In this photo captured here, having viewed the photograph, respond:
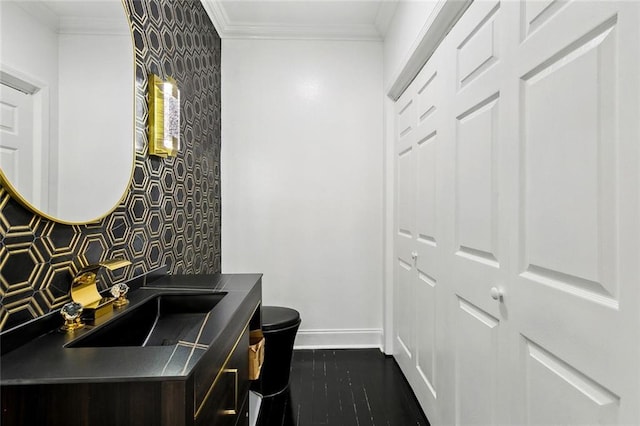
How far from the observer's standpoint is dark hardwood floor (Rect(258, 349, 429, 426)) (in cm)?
193

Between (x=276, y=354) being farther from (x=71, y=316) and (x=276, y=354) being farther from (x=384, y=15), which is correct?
(x=384, y=15)

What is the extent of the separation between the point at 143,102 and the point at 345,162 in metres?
1.64

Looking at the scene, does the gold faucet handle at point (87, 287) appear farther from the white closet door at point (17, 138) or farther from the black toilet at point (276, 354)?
the black toilet at point (276, 354)

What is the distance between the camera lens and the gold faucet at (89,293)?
1.09 m

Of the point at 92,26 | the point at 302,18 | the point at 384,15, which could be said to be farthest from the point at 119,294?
the point at 384,15

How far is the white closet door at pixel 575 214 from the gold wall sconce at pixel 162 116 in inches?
57.9

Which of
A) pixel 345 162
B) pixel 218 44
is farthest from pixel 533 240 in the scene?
pixel 218 44

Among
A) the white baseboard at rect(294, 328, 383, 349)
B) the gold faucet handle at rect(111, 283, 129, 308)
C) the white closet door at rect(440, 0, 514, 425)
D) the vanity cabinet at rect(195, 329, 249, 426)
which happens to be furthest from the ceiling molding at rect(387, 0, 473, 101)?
the white baseboard at rect(294, 328, 383, 349)

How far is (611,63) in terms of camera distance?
721mm

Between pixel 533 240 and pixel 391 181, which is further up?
pixel 391 181

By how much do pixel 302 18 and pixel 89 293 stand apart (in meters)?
2.42

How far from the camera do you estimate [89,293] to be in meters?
1.13

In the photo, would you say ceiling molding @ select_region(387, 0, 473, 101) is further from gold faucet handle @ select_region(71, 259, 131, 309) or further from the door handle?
gold faucet handle @ select_region(71, 259, 131, 309)

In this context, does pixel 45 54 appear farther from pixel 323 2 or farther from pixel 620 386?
pixel 323 2
